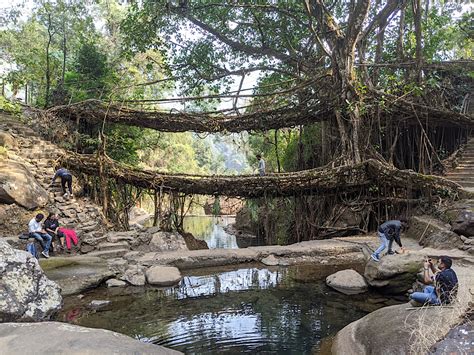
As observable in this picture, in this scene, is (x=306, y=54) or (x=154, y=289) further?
(x=306, y=54)

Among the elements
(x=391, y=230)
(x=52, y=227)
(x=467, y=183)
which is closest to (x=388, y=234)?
(x=391, y=230)

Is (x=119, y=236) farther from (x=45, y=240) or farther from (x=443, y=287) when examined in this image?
(x=443, y=287)

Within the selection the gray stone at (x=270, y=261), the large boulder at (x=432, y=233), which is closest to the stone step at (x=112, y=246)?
the gray stone at (x=270, y=261)

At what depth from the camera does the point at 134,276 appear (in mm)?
7363

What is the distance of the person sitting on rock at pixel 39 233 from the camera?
24.6 ft

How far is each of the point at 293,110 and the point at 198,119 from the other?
2807 mm

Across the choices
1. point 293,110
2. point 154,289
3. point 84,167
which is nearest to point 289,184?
point 293,110

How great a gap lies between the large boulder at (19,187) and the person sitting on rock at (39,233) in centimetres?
101

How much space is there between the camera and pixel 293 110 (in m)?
10.8

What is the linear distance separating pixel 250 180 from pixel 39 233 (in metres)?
5.16

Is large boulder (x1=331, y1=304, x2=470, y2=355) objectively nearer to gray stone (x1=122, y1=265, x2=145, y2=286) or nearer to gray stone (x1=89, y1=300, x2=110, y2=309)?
gray stone (x1=89, y1=300, x2=110, y2=309)

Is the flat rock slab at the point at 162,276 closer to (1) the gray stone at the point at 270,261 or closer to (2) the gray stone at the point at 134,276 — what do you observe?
(2) the gray stone at the point at 134,276

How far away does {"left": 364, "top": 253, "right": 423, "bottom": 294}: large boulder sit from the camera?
246 inches

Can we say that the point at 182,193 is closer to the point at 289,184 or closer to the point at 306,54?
the point at 289,184
